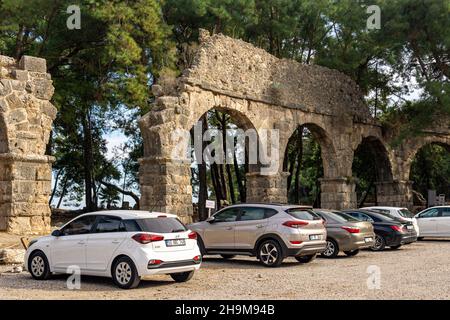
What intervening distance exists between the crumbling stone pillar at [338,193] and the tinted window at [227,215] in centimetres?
1393

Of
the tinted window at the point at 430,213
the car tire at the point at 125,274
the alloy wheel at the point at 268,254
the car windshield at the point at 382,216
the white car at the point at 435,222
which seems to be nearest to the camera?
the car tire at the point at 125,274

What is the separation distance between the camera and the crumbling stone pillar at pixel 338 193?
26.8 m

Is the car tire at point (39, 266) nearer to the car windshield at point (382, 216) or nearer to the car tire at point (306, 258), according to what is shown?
the car tire at point (306, 258)

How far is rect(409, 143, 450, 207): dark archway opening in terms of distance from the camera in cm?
3847

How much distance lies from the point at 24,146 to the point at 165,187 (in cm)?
448

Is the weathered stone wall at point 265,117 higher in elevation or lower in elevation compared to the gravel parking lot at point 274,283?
higher

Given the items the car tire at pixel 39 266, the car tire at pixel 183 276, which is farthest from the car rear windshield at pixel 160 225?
the car tire at pixel 39 266

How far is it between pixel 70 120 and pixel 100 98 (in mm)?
3078

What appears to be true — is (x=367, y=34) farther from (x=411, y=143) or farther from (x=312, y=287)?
(x=312, y=287)

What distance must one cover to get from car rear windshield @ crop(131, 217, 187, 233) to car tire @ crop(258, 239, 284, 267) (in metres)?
2.93

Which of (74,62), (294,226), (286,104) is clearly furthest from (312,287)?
(74,62)

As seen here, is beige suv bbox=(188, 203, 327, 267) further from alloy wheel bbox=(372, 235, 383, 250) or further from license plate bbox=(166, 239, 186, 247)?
alloy wheel bbox=(372, 235, 383, 250)

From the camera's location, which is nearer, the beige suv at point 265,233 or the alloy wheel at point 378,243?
the beige suv at point 265,233

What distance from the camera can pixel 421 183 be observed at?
3997 cm
